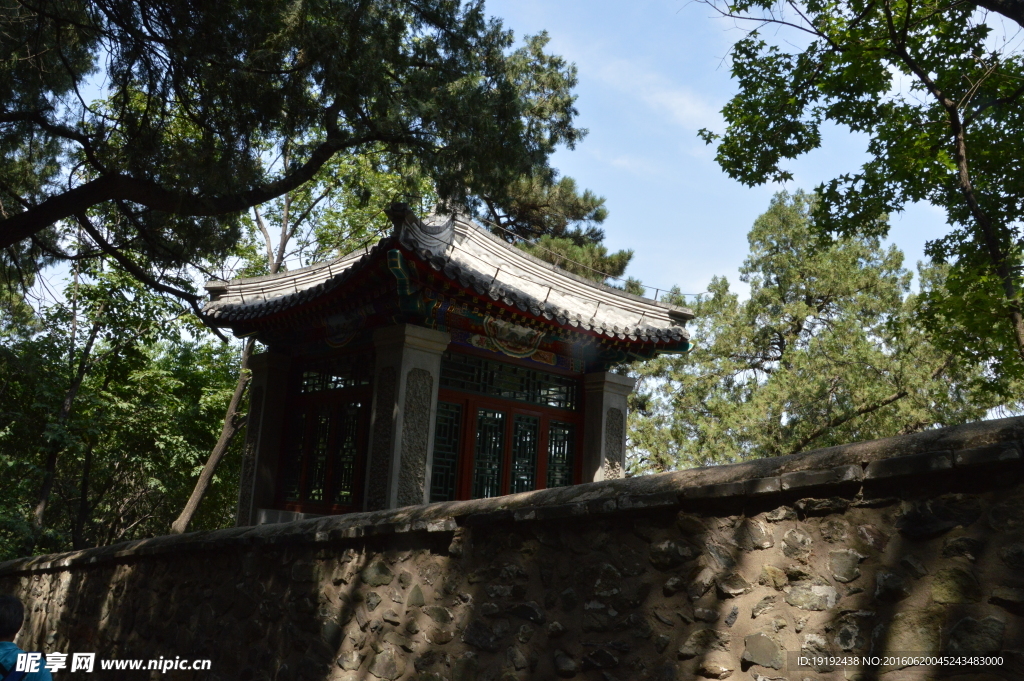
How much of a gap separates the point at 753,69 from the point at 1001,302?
13.8 ft

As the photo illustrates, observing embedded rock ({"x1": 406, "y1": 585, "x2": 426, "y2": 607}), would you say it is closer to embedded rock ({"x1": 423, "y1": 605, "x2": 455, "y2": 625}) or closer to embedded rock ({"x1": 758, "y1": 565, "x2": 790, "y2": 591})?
embedded rock ({"x1": 423, "y1": 605, "x2": 455, "y2": 625})

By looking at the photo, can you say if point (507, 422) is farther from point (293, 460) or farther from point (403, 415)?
point (293, 460)

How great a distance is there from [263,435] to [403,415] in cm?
203

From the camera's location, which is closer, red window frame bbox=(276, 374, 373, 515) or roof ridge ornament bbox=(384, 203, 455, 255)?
roof ridge ornament bbox=(384, 203, 455, 255)

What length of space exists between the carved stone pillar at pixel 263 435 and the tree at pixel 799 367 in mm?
10918

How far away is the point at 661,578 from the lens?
10.3 ft

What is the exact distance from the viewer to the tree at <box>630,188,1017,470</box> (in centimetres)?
1686

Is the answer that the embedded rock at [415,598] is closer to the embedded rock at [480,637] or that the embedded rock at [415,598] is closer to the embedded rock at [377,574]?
the embedded rock at [377,574]

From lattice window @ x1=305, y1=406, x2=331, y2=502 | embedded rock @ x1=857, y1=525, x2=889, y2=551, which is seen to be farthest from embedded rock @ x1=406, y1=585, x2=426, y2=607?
lattice window @ x1=305, y1=406, x2=331, y2=502

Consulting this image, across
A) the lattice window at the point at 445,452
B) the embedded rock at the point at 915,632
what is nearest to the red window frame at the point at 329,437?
the lattice window at the point at 445,452

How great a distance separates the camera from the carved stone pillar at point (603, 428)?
879 cm

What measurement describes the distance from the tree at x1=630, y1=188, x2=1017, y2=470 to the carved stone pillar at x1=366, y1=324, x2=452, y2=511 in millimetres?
Answer: 10573

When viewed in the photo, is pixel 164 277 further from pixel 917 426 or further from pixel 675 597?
pixel 917 426

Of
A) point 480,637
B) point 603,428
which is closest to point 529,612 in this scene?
point 480,637
